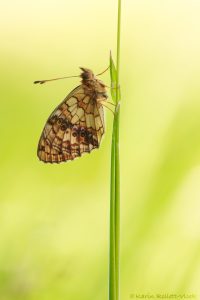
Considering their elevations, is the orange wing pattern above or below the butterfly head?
below

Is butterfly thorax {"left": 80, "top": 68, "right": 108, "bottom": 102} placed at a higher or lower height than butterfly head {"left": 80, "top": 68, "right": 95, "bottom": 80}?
lower

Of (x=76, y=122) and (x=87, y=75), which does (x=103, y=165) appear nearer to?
(x=76, y=122)

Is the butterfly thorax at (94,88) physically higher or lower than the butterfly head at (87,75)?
lower

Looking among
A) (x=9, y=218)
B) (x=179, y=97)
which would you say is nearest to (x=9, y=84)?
(x=9, y=218)

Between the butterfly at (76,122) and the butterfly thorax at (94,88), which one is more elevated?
the butterfly thorax at (94,88)
